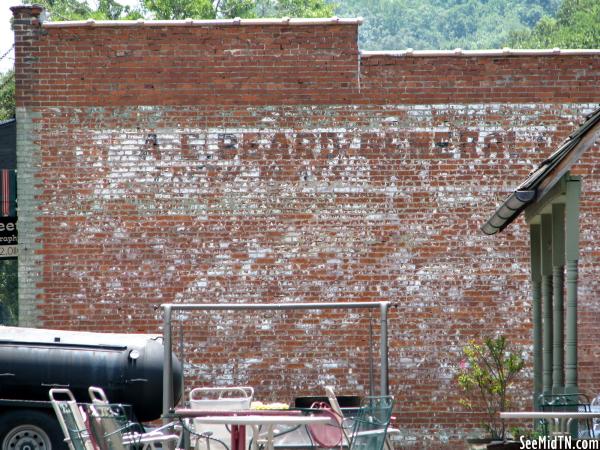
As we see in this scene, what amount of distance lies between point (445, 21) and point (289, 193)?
98.4 m

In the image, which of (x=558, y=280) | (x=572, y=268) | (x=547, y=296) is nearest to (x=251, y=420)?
(x=572, y=268)

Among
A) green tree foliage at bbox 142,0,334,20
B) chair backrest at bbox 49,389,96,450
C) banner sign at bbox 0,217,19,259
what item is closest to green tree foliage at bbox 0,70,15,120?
green tree foliage at bbox 142,0,334,20

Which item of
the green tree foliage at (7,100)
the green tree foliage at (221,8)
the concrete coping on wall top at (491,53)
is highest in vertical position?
the green tree foliage at (221,8)

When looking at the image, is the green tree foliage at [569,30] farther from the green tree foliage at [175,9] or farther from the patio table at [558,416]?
the patio table at [558,416]

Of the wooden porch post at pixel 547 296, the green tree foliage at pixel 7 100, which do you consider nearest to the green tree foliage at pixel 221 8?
the green tree foliage at pixel 7 100

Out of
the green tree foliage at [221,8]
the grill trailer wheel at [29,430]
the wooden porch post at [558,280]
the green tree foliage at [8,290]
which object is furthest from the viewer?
the green tree foliage at [221,8]

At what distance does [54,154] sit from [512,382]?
6.66 m

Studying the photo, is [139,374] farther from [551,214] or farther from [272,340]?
[551,214]

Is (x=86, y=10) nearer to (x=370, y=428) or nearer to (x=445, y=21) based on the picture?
(x=370, y=428)

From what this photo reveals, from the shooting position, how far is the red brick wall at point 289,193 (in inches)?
574

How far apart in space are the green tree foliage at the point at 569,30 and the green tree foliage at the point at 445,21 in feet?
129

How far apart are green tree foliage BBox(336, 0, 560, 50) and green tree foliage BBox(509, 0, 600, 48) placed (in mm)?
39189

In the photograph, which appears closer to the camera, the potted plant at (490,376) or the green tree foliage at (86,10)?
the potted plant at (490,376)

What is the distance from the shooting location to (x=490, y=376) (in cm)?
1436
